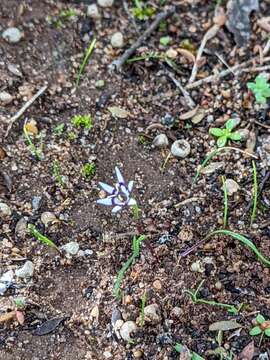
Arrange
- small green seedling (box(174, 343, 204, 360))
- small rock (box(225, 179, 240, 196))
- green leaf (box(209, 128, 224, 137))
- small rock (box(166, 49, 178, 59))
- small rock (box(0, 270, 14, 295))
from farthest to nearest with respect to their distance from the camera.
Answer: small rock (box(166, 49, 178, 59))
green leaf (box(209, 128, 224, 137))
small rock (box(225, 179, 240, 196))
small rock (box(0, 270, 14, 295))
small green seedling (box(174, 343, 204, 360))

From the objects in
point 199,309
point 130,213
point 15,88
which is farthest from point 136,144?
point 199,309

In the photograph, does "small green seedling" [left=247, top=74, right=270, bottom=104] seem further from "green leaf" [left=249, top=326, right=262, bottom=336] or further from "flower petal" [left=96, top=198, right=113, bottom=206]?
"green leaf" [left=249, top=326, right=262, bottom=336]

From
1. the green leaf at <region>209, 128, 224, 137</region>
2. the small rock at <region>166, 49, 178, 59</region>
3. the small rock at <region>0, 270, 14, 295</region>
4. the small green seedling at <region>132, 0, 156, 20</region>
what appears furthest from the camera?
the small green seedling at <region>132, 0, 156, 20</region>

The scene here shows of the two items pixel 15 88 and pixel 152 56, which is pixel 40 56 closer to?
pixel 15 88

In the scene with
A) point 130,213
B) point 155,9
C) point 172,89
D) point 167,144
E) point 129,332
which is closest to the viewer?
point 129,332

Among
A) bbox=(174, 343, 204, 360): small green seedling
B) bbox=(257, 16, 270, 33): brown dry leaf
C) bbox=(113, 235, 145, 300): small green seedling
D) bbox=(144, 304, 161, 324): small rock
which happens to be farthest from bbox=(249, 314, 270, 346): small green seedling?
bbox=(257, 16, 270, 33): brown dry leaf

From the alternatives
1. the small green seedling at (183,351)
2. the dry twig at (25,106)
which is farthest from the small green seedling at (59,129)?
the small green seedling at (183,351)
